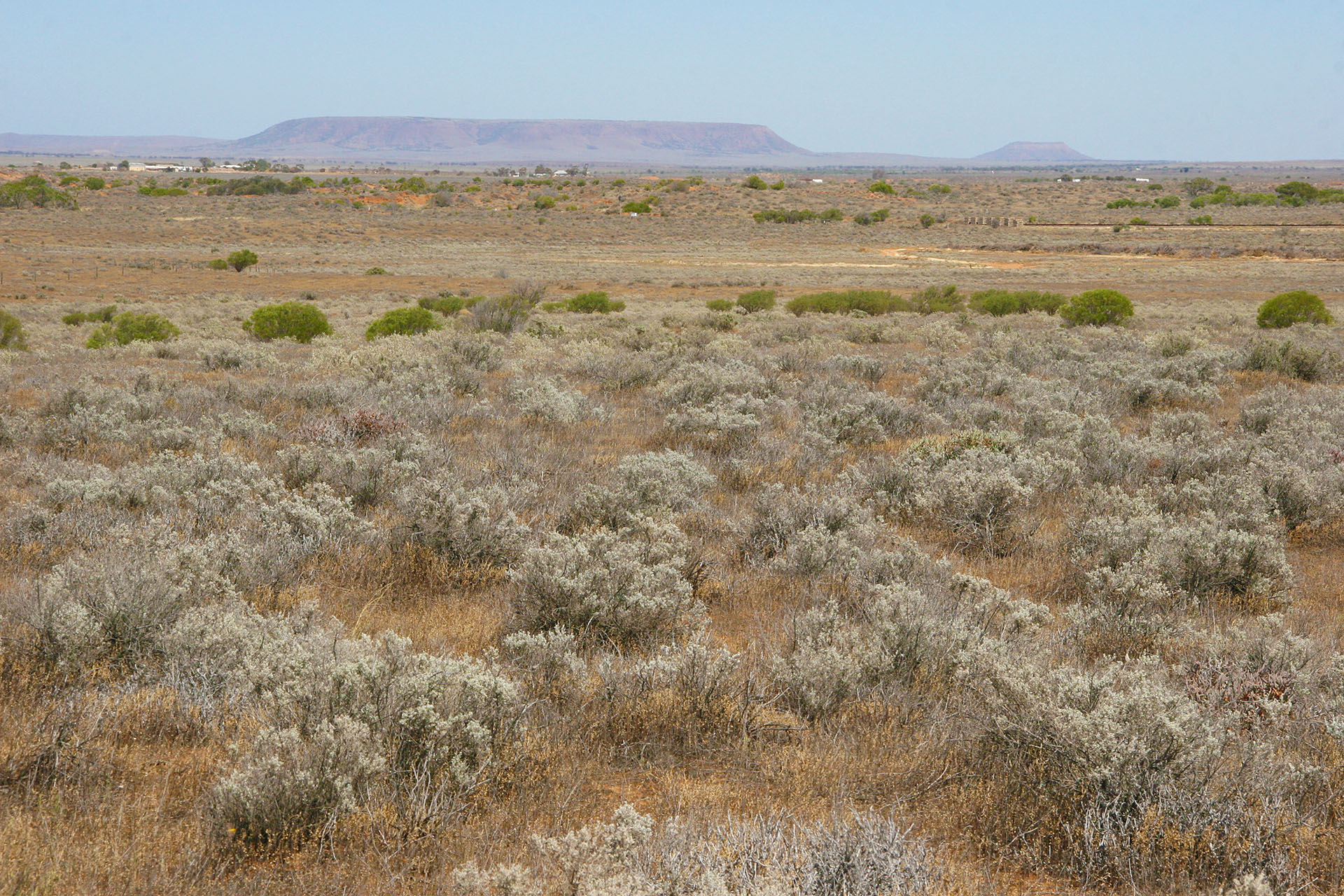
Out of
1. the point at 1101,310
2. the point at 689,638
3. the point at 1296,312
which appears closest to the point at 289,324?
the point at 689,638

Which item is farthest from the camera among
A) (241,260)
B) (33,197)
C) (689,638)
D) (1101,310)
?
(33,197)

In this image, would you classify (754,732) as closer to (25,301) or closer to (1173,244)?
(25,301)

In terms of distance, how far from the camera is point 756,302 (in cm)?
2694

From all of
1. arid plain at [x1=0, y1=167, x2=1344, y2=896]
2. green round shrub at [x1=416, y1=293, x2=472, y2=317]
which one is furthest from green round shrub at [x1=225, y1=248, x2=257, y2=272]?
arid plain at [x1=0, y1=167, x2=1344, y2=896]

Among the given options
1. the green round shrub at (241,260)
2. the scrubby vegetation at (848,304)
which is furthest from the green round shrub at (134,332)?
the green round shrub at (241,260)

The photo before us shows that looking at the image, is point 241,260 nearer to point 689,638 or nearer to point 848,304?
point 848,304

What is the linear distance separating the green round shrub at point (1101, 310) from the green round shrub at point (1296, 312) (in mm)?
3049

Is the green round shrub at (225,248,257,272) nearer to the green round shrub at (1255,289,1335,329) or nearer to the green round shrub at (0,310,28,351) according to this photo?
the green round shrub at (0,310,28,351)

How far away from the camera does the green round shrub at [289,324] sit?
19.2 m

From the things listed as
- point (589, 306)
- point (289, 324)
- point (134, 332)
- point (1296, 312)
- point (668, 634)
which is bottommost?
point (668, 634)

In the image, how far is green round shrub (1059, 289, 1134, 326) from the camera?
72.9 ft

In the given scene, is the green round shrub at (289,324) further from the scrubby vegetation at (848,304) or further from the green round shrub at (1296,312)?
the green round shrub at (1296,312)

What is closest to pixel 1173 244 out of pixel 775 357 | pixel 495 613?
pixel 775 357

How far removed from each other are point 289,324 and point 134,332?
9.58 ft
